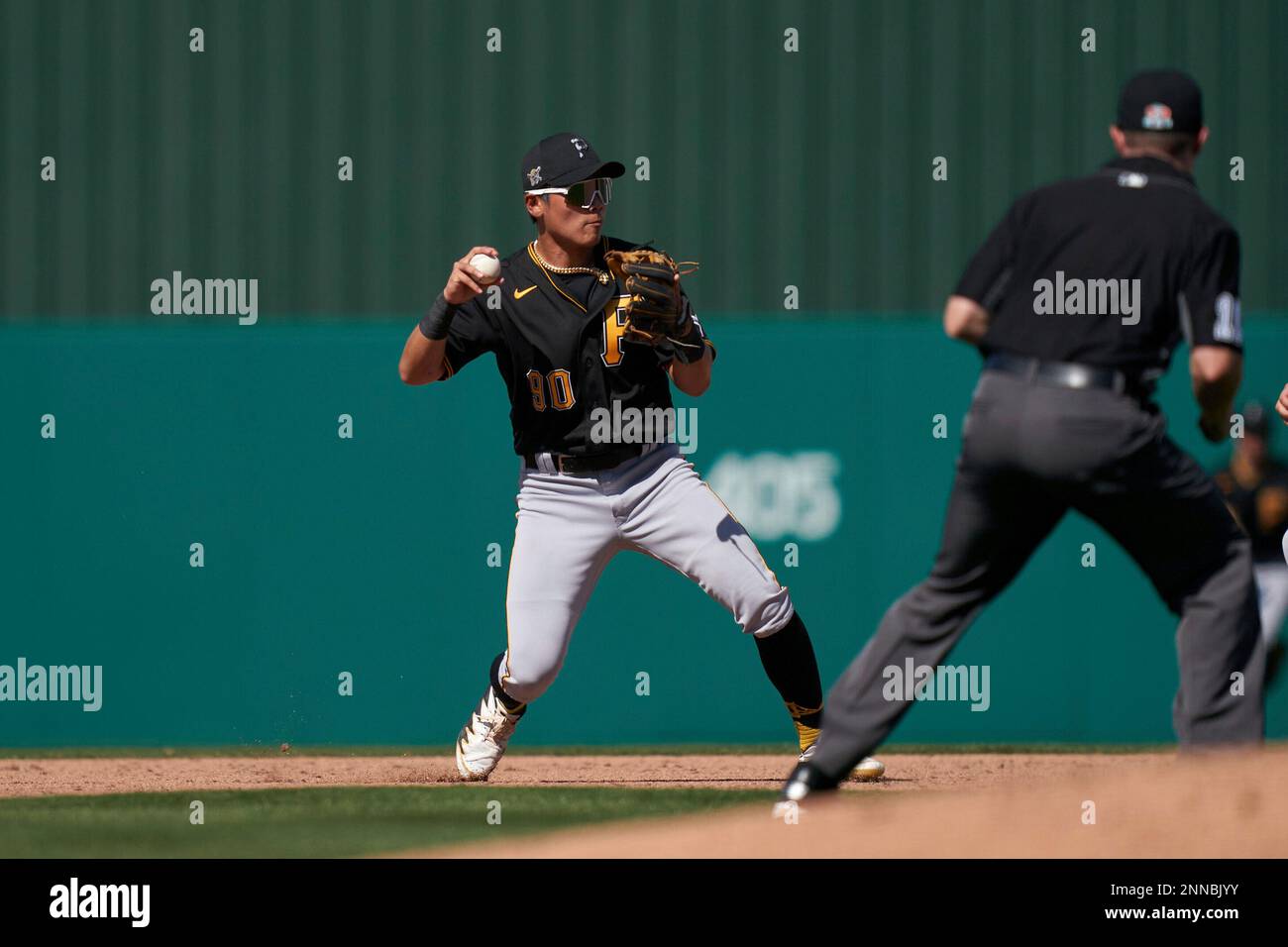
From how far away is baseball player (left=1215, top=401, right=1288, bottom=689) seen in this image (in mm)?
7727

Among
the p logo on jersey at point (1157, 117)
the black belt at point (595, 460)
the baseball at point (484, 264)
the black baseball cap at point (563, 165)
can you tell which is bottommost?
the black belt at point (595, 460)

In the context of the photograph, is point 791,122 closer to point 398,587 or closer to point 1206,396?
point 398,587

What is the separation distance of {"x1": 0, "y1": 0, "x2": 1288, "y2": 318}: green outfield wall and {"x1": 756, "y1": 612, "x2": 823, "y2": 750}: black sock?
264 cm

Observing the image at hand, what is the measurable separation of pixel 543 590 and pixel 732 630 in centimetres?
201

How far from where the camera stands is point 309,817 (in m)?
5.50

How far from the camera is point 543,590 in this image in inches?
238

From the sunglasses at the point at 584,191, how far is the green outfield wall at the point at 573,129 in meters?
2.20

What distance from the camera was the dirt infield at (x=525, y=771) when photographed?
646 cm

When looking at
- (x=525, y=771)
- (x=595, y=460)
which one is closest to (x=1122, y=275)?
(x=595, y=460)

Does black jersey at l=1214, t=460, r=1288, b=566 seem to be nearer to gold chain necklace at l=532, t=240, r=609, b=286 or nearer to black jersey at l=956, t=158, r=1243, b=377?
gold chain necklace at l=532, t=240, r=609, b=286
